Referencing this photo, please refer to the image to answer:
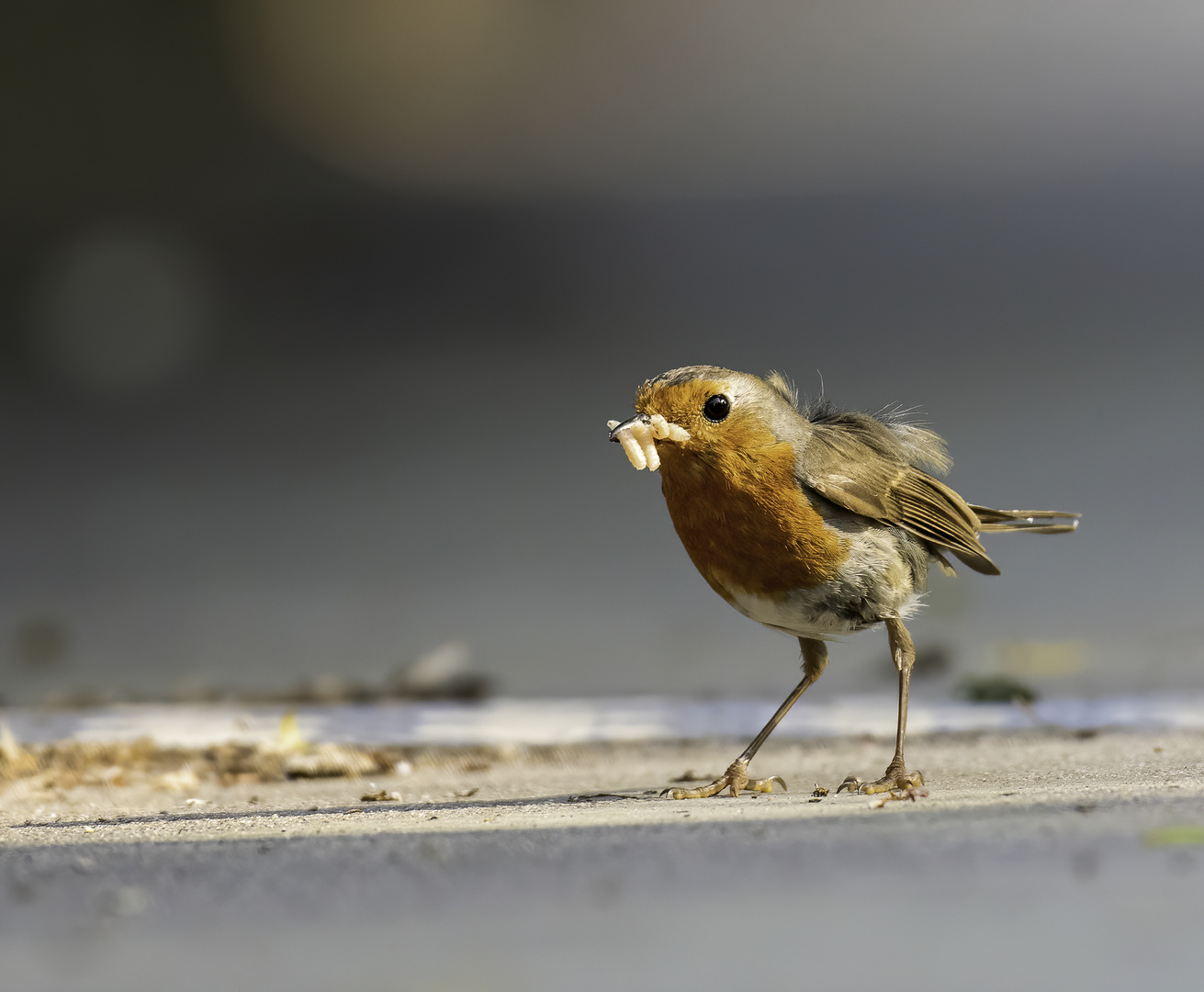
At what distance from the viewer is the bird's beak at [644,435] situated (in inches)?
95.9

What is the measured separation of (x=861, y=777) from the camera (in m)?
2.95

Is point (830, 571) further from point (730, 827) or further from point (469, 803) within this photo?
point (469, 803)

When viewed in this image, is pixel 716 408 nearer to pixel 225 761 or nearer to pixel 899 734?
pixel 899 734

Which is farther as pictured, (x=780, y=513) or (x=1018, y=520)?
(x=1018, y=520)

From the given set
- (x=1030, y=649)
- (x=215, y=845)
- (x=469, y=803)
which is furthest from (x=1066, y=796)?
(x=1030, y=649)

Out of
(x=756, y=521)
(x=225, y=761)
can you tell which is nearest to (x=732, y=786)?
(x=756, y=521)

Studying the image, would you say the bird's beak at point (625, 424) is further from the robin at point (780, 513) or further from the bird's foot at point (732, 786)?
the bird's foot at point (732, 786)

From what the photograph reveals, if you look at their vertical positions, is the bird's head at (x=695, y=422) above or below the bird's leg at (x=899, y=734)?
above

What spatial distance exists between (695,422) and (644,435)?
12cm

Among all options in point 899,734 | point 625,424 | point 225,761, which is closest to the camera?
point 625,424

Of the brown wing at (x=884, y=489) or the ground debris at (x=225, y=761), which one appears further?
the ground debris at (x=225, y=761)

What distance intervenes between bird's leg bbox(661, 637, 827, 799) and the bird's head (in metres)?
0.63

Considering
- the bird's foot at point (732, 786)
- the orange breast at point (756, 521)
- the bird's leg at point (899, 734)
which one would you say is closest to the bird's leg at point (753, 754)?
the bird's foot at point (732, 786)

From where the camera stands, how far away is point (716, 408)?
248 cm
